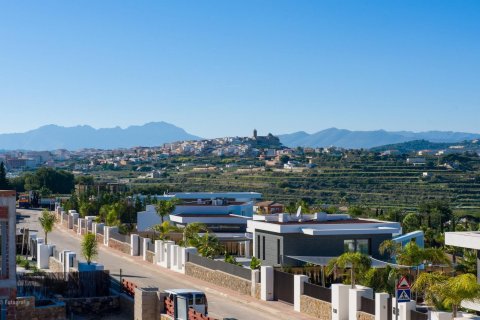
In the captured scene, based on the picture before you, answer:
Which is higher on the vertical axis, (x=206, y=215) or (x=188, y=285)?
(x=206, y=215)

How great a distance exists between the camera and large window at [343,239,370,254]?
4284 cm

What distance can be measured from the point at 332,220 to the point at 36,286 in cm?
2088

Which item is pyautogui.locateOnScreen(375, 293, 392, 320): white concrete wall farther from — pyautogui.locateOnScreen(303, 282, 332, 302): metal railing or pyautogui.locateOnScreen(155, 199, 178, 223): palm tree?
pyautogui.locateOnScreen(155, 199, 178, 223): palm tree

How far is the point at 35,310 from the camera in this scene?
27.0 metres

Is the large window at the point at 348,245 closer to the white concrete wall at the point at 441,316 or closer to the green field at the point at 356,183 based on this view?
the white concrete wall at the point at 441,316

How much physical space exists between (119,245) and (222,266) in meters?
18.6

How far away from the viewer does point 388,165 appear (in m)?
158

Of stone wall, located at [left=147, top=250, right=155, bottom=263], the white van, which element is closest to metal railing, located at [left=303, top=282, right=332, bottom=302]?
the white van

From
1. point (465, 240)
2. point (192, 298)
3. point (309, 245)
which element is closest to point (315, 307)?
point (192, 298)

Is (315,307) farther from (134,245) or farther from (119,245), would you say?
(119,245)

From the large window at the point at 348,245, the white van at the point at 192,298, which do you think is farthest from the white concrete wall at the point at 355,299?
the large window at the point at 348,245

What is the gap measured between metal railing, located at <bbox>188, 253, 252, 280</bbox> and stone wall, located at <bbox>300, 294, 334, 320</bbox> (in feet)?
17.2

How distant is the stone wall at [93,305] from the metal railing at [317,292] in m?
6.87

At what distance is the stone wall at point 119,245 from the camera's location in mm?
54912
